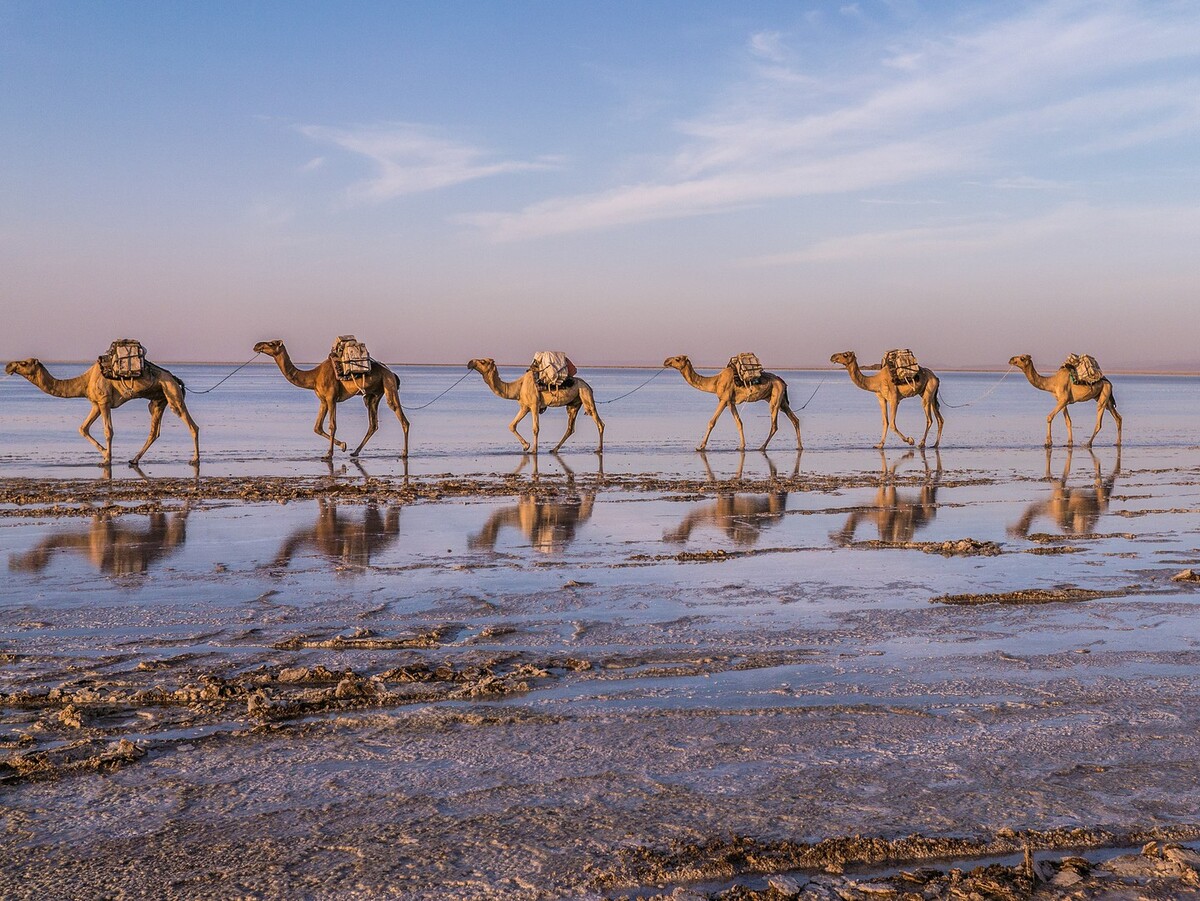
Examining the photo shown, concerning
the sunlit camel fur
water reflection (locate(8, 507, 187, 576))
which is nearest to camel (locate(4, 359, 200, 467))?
water reflection (locate(8, 507, 187, 576))

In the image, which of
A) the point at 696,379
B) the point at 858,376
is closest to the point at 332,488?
the point at 696,379

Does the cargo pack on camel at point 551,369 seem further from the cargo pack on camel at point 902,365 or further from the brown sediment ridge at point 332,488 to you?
the cargo pack on camel at point 902,365

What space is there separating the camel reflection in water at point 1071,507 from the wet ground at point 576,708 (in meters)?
1.17

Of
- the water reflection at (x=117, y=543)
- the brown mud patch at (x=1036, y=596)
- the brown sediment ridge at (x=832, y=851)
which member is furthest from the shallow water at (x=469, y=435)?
the brown sediment ridge at (x=832, y=851)

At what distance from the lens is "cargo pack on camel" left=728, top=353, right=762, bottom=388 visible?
2564 centimetres

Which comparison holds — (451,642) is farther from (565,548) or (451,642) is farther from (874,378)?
(874,378)

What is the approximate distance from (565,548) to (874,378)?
19.7 m

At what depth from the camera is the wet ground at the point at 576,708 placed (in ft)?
13.1

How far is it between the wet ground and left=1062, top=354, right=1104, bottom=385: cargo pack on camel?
16842mm

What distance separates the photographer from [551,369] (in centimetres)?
2383

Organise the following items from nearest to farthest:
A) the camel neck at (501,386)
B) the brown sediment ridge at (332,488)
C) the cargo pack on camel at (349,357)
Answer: the brown sediment ridge at (332,488) < the cargo pack on camel at (349,357) < the camel neck at (501,386)

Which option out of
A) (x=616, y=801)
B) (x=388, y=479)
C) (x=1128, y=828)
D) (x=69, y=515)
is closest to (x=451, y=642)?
(x=616, y=801)

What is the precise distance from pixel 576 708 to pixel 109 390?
1775 centimetres

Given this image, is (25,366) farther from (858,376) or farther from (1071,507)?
(858,376)
